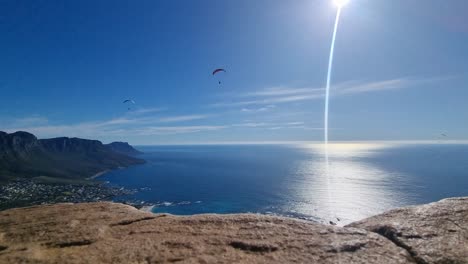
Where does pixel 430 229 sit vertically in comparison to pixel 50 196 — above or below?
above

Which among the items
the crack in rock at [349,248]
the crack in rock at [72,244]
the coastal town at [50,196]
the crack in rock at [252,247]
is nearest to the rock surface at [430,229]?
the crack in rock at [349,248]

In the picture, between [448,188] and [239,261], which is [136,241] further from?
[448,188]

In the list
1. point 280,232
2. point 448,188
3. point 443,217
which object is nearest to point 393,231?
point 443,217

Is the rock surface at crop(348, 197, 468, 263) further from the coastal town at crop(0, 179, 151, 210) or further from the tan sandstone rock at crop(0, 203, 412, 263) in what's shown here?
the coastal town at crop(0, 179, 151, 210)

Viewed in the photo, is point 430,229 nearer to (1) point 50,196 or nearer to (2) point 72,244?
(2) point 72,244

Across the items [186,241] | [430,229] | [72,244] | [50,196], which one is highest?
[430,229]

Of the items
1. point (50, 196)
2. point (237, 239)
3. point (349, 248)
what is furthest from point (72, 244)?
point (50, 196)

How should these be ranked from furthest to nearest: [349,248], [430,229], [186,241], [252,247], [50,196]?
[50,196]
[430,229]
[186,241]
[252,247]
[349,248]
